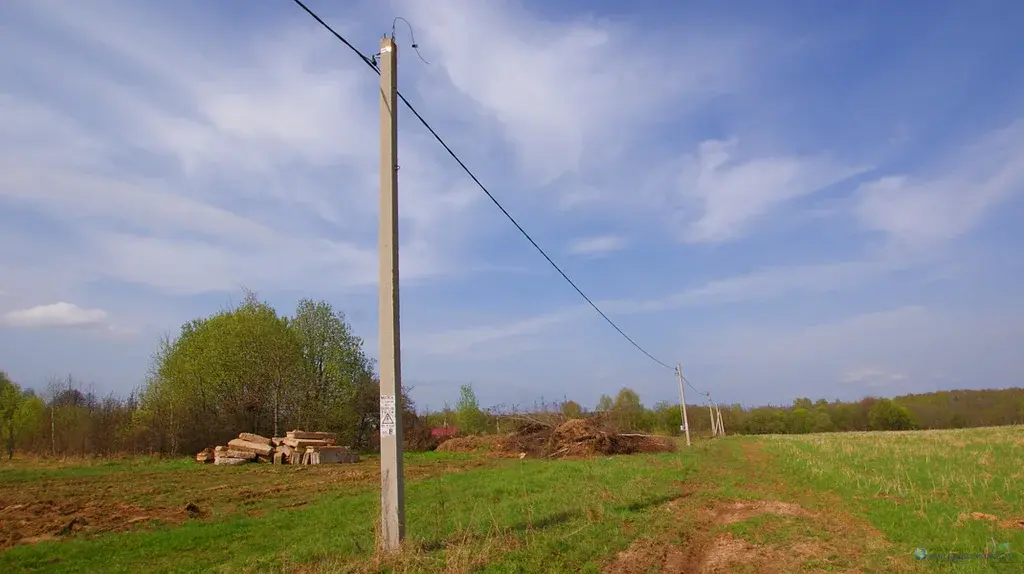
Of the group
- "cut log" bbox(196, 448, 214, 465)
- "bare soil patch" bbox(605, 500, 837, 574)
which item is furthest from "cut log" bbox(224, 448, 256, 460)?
"bare soil patch" bbox(605, 500, 837, 574)

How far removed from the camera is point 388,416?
7777 millimetres

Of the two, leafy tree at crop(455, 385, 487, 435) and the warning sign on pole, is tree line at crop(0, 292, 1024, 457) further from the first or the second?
the warning sign on pole

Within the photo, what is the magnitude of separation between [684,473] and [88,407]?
38.2m

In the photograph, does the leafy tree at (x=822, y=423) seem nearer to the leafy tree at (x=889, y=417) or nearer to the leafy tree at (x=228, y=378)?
the leafy tree at (x=889, y=417)

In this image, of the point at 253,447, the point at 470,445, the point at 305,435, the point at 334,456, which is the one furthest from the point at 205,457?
the point at 470,445

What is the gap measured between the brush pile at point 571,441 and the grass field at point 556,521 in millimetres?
10360

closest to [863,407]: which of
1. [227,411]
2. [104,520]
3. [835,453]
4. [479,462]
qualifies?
[835,453]

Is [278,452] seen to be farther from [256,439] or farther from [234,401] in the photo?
[234,401]

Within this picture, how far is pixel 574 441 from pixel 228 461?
1673 cm

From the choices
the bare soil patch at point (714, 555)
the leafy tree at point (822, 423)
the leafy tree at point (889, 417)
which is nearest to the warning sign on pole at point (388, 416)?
the bare soil patch at point (714, 555)

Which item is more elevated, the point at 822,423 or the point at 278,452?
the point at 278,452

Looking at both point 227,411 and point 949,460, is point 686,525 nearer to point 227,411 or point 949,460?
point 949,460

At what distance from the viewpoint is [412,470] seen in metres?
23.8

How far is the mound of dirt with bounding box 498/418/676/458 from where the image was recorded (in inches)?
1200
